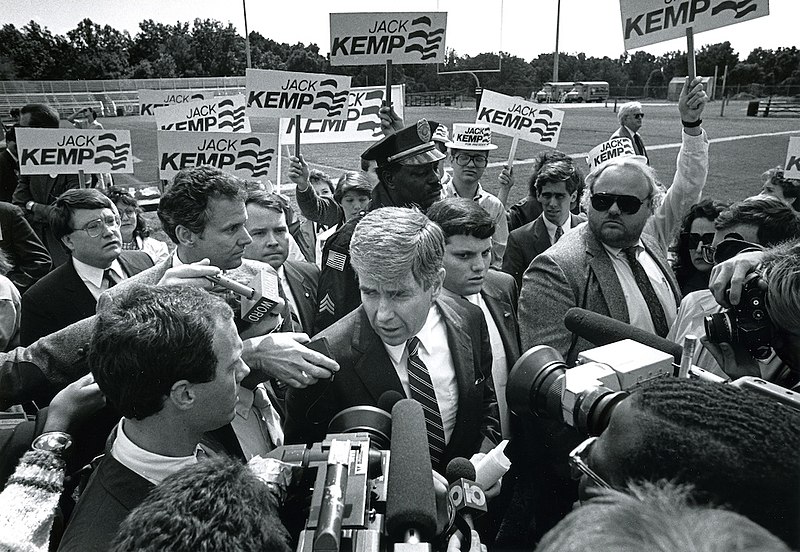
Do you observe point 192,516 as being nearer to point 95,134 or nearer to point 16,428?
point 16,428

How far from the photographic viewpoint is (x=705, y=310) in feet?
8.20

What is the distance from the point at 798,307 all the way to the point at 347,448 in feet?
4.06

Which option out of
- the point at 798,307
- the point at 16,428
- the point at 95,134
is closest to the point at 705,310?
the point at 798,307

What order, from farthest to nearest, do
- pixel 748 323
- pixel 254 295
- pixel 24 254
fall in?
1. pixel 24 254
2. pixel 254 295
3. pixel 748 323

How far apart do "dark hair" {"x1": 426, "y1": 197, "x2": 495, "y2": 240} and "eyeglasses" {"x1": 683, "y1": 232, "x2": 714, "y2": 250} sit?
1.62 metres

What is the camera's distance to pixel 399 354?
228cm

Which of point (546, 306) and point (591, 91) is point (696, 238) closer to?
point (546, 306)

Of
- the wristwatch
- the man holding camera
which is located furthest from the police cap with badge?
the wristwatch

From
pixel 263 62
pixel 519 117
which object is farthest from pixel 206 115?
pixel 263 62

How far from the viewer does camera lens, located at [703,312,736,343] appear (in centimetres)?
176

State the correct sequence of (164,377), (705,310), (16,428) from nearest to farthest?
1. (164,377)
2. (16,428)
3. (705,310)

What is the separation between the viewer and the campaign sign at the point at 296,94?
17.2ft

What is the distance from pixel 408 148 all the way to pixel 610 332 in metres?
2.35

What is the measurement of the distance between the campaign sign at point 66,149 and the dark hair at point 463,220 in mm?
3960
